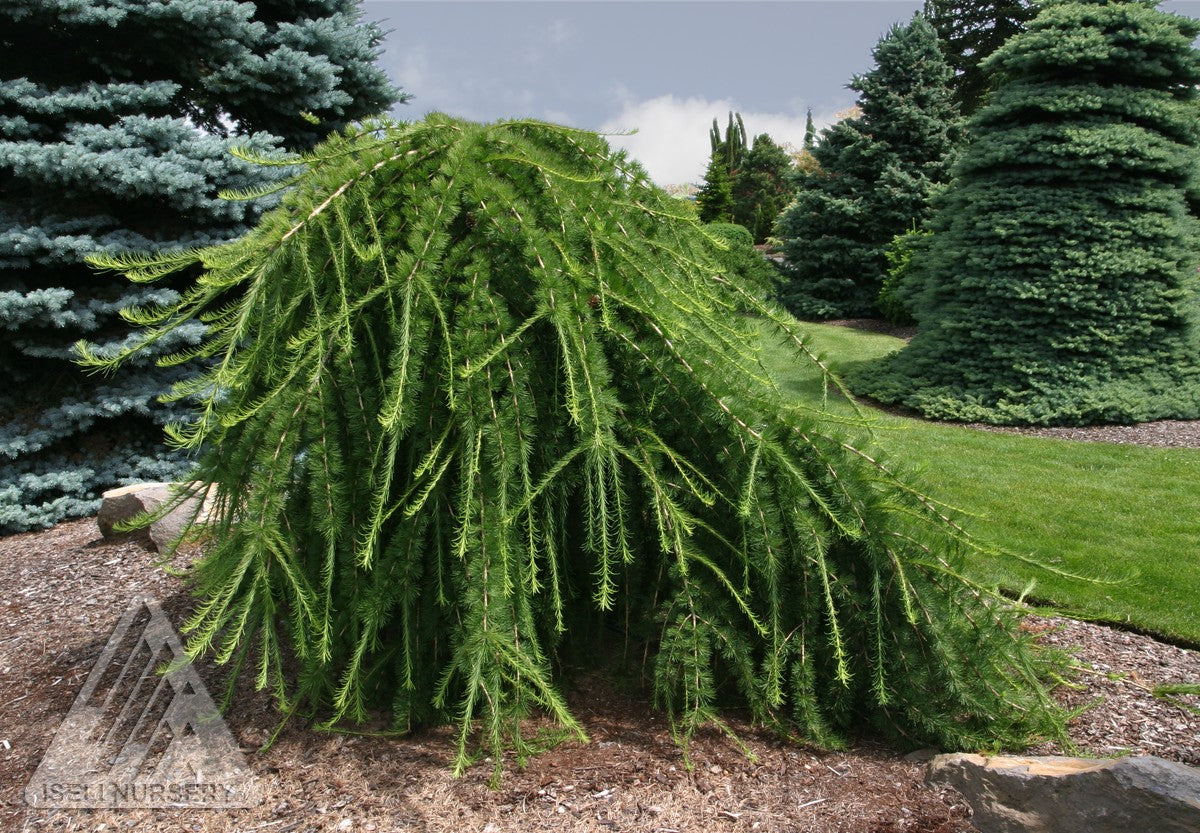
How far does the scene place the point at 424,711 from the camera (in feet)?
8.68

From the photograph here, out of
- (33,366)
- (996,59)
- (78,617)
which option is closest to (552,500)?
(78,617)

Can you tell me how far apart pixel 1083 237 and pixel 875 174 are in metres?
6.29

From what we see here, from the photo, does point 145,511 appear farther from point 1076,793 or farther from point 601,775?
point 1076,793

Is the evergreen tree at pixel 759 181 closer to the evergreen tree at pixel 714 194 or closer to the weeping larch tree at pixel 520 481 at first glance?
the evergreen tree at pixel 714 194

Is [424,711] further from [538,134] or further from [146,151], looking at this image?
[146,151]

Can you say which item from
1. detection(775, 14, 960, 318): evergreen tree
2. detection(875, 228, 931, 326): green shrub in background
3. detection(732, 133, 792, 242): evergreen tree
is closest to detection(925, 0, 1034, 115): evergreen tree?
detection(732, 133, 792, 242): evergreen tree

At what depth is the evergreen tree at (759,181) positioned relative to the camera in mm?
26141

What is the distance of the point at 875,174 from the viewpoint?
14195 millimetres

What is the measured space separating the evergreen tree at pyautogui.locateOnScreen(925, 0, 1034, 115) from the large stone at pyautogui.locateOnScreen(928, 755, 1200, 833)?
24.7 meters

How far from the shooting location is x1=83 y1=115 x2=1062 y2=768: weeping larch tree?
2.39 meters

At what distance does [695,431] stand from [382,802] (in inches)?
56.2
